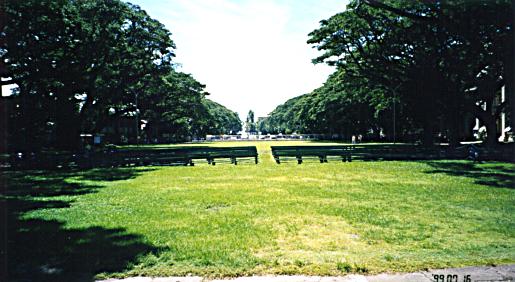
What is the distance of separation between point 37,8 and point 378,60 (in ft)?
77.0

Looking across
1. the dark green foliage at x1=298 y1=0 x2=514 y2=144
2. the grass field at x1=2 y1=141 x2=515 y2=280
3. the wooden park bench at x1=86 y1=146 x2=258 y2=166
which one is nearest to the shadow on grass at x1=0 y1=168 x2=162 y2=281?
the grass field at x1=2 y1=141 x2=515 y2=280

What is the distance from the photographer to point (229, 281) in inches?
182

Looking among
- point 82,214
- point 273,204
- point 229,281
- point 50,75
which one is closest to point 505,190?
point 273,204

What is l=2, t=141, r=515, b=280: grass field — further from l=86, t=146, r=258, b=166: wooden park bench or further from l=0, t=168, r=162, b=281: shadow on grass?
l=86, t=146, r=258, b=166: wooden park bench

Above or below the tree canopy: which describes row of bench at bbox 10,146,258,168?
below

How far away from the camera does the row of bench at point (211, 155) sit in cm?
2116

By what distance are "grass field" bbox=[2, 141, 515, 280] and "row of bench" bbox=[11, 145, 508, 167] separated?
8.39 metres

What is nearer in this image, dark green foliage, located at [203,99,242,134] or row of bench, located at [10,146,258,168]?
row of bench, located at [10,146,258,168]

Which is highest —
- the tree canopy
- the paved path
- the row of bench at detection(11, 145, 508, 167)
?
the tree canopy

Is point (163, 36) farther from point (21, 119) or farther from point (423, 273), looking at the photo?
point (423, 273)

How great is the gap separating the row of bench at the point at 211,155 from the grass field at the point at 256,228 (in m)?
8.39

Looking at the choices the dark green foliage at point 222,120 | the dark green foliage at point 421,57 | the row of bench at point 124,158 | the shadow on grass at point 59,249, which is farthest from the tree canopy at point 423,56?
the dark green foliage at point 222,120

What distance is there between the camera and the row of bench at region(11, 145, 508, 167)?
21156mm

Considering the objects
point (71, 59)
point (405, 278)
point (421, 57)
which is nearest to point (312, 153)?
point (421, 57)
